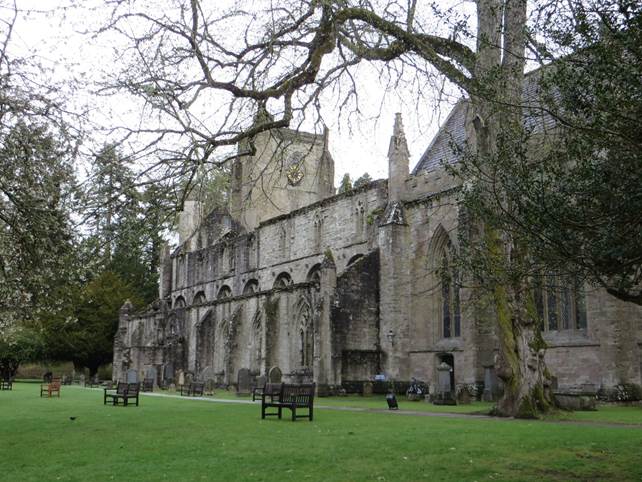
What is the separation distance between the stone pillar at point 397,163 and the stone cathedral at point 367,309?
2.2 inches

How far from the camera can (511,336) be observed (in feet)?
56.5

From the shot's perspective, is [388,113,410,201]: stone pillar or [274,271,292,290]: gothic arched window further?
[274,271,292,290]: gothic arched window

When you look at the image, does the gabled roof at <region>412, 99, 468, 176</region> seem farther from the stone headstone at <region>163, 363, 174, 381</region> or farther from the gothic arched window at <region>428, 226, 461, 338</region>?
the stone headstone at <region>163, 363, 174, 381</region>

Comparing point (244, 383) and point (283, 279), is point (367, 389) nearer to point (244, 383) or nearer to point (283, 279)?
point (244, 383)

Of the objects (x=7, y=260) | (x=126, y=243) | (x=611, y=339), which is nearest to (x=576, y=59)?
(x=126, y=243)

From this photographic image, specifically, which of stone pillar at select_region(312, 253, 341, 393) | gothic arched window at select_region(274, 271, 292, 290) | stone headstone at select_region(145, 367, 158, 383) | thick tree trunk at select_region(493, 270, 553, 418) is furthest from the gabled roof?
stone headstone at select_region(145, 367, 158, 383)

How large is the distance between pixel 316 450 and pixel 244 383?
815 inches

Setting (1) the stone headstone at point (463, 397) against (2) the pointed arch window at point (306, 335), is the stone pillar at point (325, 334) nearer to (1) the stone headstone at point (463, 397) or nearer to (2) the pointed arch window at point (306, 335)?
(2) the pointed arch window at point (306, 335)

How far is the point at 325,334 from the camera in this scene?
2977cm

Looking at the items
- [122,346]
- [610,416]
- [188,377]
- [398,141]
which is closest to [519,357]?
[610,416]

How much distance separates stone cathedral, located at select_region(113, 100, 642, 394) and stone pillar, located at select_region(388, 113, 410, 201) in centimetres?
6

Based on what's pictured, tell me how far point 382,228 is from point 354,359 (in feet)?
20.4

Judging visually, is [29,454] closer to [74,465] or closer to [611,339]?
[74,465]

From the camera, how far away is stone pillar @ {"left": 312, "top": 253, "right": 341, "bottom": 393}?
29.1 metres
